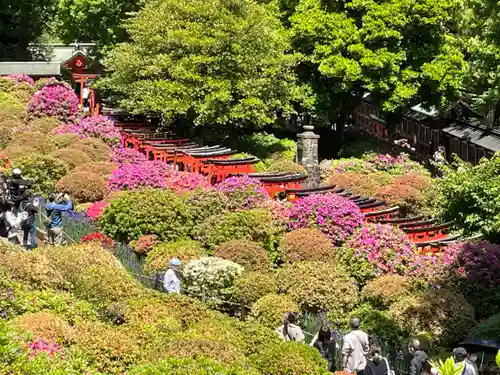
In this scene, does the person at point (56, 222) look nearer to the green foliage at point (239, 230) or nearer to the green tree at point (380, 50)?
the green foliage at point (239, 230)

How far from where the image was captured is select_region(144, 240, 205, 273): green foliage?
65.4 feet

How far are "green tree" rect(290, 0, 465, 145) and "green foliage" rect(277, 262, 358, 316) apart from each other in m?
22.9

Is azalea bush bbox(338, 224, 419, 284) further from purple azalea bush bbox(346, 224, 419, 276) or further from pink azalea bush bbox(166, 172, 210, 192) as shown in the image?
pink azalea bush bbox(166, 172, 210, 192)

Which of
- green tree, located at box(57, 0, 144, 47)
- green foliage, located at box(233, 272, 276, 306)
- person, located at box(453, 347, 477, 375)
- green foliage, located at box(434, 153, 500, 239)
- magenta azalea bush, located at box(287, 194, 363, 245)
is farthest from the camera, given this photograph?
green tree, located at box(57, 0, 144, 47)

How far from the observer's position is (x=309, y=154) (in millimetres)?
35438

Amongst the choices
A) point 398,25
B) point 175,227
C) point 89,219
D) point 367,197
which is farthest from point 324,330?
point 398,25

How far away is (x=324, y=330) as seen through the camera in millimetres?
14922

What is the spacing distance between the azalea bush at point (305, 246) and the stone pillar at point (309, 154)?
40.4 feet

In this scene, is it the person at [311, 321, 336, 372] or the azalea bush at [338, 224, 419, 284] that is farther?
the azalea bush at [338, 224, 419, 284]

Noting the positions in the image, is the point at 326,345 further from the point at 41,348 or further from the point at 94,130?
the point at 94,130

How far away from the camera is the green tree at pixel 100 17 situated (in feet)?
157

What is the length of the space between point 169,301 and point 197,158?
1811 cm

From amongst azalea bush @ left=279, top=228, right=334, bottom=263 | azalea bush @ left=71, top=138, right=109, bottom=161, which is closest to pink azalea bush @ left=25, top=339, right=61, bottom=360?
azalea bush @ left=279, top=228, right=334, bottom=263

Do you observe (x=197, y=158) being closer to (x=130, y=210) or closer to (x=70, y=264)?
(x=130, y=210)
